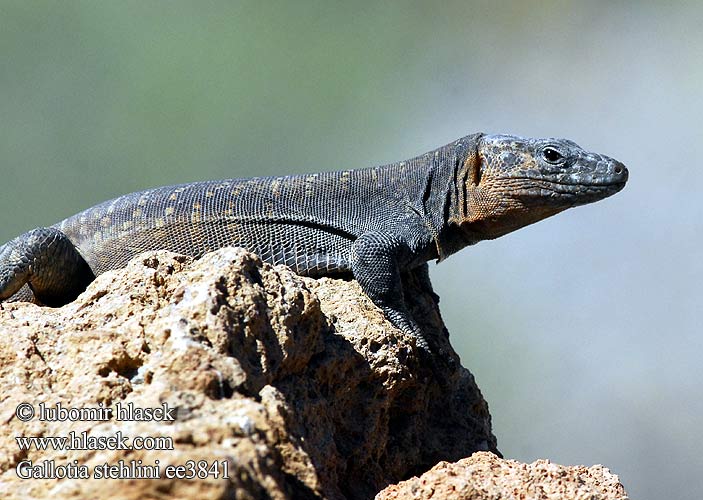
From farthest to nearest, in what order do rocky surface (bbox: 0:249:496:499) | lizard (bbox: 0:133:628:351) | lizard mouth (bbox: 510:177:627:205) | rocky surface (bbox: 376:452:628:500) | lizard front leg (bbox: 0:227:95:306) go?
lizard mouth (bbox: 510:177:627:205)
lizard (bbox: 0:133:628:351)
lizard front leg (bbox: 0:227:95:306)
rocky surface (bbox: 376:452:628:500)
rocky surface (bbox: 0:249:496:499)

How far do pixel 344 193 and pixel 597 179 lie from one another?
7.12 ft

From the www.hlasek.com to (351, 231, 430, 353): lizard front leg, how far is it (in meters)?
3.10

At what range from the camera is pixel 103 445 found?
12.4 ft

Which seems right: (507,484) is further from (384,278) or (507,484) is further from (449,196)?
(449,196)

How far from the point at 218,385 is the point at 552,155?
4847 mm

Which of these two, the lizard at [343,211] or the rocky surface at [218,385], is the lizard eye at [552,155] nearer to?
the lizard at [343,211]

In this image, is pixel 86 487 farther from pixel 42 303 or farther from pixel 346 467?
pixel 42 303

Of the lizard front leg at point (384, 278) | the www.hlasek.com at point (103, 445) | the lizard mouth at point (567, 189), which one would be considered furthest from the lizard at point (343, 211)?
the www.hlasek.com at point (103, 445)

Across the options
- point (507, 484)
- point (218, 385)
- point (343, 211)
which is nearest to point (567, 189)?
point (343, 211)

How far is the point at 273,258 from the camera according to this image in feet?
25.5

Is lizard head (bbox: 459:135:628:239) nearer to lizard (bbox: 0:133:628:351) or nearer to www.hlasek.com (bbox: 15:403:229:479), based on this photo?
lizard (bbox: 0:133:628:351)

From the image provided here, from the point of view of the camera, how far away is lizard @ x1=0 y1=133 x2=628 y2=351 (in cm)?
776

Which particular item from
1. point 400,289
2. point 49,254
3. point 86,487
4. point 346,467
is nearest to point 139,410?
point 86,487

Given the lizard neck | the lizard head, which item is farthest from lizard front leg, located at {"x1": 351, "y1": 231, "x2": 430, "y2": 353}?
the lizard head
